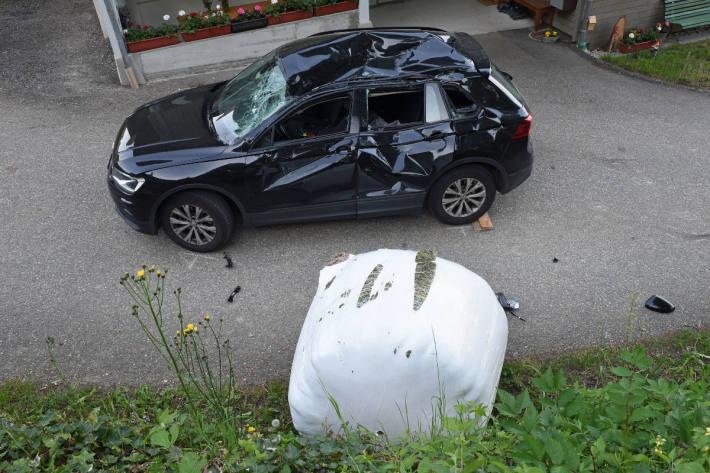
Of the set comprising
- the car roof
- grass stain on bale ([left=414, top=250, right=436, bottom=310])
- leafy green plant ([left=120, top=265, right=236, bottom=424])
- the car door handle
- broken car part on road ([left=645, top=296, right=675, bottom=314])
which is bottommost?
broken car part on road ([left=645, top=296, right=675, bottom=314])

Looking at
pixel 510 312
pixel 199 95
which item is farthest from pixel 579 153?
pixel 199 95

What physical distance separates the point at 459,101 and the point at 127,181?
10.9 ft

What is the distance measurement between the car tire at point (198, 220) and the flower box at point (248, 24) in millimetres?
4788

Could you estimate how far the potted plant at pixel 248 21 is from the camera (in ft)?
31.3

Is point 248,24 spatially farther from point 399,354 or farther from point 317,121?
point 399,354

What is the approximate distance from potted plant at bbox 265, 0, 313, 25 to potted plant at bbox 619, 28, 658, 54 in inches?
220

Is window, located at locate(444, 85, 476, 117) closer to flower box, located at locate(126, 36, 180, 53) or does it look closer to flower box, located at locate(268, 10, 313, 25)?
flower box, located at locate(268, 10, 313, 25)

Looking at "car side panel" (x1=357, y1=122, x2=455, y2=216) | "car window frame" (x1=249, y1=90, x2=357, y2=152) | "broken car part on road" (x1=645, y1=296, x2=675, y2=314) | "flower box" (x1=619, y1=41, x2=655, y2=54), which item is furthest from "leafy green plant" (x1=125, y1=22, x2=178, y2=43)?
"broken car part on road" (x1=645, y1=296, x2=675, y2=314)

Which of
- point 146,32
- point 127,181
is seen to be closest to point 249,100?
point 127,181

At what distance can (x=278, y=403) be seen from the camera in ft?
15.4

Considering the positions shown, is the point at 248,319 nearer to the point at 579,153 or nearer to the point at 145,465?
the point at 145,465

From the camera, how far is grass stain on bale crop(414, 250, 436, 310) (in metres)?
4.12

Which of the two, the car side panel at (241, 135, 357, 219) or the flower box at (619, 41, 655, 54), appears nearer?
the car side panel at (241, 135, 357, 219)

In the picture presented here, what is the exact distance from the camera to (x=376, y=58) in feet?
19.3
